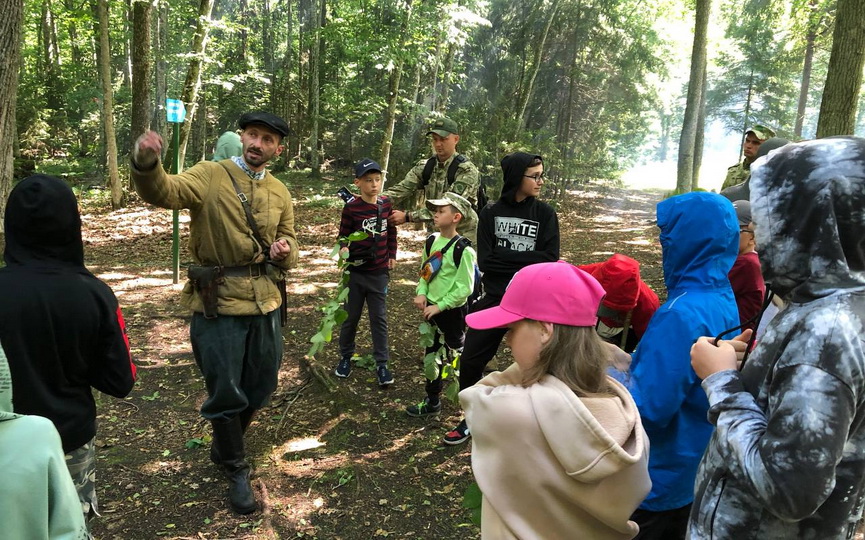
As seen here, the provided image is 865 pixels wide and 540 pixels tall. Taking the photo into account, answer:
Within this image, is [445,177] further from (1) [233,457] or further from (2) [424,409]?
(1) [233,457]

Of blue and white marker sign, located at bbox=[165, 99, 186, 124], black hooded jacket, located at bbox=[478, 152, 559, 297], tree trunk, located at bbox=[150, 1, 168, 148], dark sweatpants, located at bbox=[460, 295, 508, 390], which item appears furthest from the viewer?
tree trunk, located at bbox=[150, 1, 168, 148]

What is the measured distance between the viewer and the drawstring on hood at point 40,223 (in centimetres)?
231

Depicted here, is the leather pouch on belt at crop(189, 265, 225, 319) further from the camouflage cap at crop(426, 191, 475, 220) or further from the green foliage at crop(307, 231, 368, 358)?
the camouflage cap at crop(426, 191, 475, 220)

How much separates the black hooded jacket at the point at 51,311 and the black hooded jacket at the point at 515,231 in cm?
276

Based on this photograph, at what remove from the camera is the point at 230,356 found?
3.62m

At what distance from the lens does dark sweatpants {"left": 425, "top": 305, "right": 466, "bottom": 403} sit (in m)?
4.80

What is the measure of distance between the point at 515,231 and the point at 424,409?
190 centimetres

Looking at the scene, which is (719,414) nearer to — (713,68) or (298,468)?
(298,468)

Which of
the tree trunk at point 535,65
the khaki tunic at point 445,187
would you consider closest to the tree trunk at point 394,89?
the tree trunk at point 535,65

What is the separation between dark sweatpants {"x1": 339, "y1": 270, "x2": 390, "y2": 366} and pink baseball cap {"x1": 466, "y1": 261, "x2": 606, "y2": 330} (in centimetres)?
364

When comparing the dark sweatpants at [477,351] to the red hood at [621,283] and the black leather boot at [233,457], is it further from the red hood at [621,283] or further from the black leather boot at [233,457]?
the black leather boot at [233,457]

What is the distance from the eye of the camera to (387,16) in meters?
13.2

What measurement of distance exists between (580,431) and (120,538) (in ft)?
10.3

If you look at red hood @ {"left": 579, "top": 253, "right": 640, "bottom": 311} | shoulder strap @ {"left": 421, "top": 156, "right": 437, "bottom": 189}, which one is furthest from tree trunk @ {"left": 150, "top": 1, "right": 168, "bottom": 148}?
red hood @ {"left": 579, "top": 253, "right": 640, "bottom": 311}
